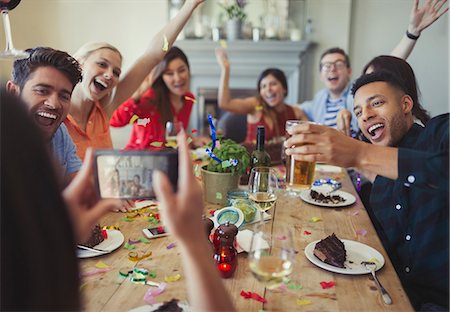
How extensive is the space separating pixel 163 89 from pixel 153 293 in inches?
85.8

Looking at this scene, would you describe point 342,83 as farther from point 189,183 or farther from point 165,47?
point 189,183

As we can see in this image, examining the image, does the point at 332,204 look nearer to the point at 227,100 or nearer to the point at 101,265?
the point at 101,265

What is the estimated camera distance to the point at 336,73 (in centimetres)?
331

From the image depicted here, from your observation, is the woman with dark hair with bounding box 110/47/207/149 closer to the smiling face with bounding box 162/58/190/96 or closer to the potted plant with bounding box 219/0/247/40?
the smiling face with bounding box 162/58/190/96

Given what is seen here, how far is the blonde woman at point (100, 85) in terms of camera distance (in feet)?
6.91

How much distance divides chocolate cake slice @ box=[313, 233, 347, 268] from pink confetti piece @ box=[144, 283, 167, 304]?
0.47 meters

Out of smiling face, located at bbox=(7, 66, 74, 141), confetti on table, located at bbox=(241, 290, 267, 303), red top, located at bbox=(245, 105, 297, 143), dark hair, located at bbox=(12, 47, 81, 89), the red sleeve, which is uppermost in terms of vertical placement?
dark hair, located at bbox=(12, 47, 81, 89)

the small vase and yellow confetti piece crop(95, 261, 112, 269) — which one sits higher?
the small vase

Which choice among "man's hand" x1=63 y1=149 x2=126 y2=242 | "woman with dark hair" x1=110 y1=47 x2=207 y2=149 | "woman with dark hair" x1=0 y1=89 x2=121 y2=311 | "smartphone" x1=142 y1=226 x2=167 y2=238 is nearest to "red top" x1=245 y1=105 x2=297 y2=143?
"woman with dark hair" x1=110 y1=47 x2=207 y2=149

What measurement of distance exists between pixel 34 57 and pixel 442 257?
151 cm

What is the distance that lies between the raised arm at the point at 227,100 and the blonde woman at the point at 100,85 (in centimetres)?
74

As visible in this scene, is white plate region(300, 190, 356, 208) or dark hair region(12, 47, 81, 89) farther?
white plate region(300, 190, 356, 208)

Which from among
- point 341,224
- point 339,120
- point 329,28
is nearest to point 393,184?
point 341,224

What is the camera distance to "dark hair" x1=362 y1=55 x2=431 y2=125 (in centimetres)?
190
